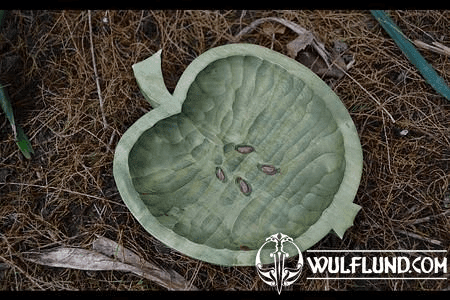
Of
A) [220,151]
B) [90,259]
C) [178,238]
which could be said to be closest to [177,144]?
[220,151]

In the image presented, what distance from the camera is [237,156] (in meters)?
2.03

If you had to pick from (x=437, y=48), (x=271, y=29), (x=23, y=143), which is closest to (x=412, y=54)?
(x=437, y=48)

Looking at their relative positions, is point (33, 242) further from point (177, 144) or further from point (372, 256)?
point (372, 256)

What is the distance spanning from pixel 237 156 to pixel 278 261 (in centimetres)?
38

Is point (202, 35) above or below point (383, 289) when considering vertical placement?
above

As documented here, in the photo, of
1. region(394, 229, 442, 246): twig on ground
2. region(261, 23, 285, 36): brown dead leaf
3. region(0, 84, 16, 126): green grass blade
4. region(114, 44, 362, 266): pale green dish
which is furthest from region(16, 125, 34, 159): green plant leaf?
region(394, 229, 442, 246): twig on ground

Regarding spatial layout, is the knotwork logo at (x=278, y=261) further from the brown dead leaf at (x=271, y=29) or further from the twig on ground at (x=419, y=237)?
the brown dead leaf at (x=271, y=29)

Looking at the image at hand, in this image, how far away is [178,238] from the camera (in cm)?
184

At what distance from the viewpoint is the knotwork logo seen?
1837 mm

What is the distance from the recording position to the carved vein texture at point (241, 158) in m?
1.92

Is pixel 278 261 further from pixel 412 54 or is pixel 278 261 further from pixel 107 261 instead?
pixel 412 54

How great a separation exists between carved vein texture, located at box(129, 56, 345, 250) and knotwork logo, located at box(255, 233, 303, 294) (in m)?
0.05

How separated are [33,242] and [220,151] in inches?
28.0

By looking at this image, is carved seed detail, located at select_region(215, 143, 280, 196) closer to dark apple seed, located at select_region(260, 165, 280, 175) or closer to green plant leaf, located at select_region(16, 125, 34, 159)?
dark apple seed, located at select_region(260, 165, 280, 175)
